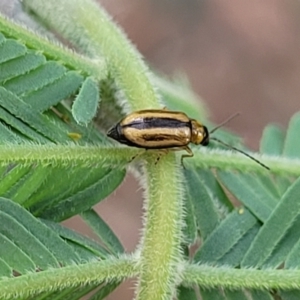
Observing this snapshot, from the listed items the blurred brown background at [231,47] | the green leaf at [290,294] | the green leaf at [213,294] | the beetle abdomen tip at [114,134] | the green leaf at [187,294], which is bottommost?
the green leaf at [290,294]

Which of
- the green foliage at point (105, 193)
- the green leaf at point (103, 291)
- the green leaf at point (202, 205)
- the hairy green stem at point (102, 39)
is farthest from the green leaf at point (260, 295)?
the hairy green stem at point (102, 39)

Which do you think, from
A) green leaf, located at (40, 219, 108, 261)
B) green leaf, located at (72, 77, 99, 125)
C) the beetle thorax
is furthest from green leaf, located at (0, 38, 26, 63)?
Answer: the beetle thorax

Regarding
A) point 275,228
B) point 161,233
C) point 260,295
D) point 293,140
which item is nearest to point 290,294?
point 260,295

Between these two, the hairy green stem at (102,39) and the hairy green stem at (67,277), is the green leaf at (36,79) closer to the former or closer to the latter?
the hairy green stem at (102,39)

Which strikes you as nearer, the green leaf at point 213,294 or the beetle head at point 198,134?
the green leaf at point 213,294

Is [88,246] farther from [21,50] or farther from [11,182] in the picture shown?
[21,50]

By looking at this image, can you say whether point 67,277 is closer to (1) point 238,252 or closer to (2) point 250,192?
(1) point 238,252

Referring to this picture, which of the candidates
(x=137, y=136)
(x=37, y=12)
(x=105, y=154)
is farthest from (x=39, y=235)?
(x=37, y=12)
